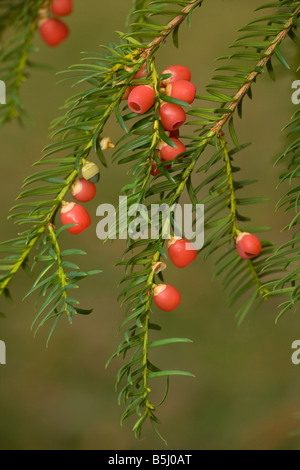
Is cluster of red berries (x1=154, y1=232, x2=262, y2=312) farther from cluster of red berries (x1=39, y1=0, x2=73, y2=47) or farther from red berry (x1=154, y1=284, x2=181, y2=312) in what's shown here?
cluster of red berries (x1=39, y1=0, x2=73, y2=47)

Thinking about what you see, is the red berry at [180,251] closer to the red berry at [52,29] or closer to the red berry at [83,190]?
the red berry at [83,190]

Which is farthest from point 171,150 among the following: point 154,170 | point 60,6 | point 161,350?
point 161,350

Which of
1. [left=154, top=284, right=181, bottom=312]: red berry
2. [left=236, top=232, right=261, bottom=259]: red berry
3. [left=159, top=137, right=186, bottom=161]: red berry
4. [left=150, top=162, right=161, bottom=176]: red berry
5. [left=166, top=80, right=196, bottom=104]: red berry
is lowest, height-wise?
[left=154, top=284, right=181, bottom=312]: red berry

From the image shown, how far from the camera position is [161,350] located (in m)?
0.90

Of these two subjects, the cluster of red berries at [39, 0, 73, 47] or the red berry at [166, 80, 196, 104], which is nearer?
the red berry at [166, 80, 196, 104]

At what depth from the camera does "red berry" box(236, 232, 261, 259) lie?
0.30 meters

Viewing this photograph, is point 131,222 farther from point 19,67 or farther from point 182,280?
point 182,280

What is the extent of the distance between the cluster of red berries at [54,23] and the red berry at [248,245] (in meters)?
0.19

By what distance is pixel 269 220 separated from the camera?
36.5 inches

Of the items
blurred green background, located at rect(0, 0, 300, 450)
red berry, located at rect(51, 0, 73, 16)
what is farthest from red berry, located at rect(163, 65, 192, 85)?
blurred green background, located at rect(0, 0, 300, 450)

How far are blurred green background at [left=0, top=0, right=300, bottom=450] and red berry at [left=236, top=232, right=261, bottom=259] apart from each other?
49 centimetres

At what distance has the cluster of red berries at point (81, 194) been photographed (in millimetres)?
278

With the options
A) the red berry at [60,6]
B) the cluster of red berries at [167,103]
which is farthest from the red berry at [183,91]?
the red berry at [60,6]

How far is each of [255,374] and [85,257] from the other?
32cm
